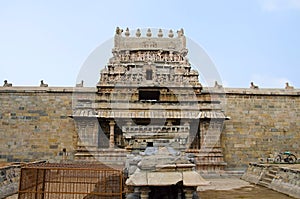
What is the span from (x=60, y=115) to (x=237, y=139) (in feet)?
37.5

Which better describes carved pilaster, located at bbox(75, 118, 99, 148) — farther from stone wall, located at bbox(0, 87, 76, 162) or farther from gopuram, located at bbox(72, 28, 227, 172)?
stone wall, located at bbox(0, 87, 76, 162)

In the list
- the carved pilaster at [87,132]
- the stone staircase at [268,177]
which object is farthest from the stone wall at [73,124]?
the stone staircase at [268,177]

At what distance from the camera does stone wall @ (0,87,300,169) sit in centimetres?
1716

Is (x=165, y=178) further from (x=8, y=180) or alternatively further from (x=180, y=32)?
(x=180, y=32)

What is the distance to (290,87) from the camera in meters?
20.6

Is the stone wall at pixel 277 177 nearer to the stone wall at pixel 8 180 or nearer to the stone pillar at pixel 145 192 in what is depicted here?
the stone pillar at pixel 145 192

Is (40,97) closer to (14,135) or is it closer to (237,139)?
(14,135)

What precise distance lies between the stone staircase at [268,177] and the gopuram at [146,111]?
12.9 ft

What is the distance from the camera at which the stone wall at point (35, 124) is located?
55.9ft

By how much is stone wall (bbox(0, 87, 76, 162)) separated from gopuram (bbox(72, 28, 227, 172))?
1325 millimetres

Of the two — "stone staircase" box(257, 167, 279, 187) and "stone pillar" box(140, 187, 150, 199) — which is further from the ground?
"stone pillar" box(140, 187, 150, 199)

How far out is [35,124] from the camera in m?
17.5

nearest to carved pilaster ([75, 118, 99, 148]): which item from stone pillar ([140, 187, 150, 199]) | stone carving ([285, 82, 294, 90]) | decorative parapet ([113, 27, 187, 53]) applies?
decorative parapet ([113, 27, 187, 53])

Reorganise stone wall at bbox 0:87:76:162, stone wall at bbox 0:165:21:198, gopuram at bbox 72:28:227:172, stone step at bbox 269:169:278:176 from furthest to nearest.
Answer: stone wall at bbox 0:87:76:162 < gopuram at bbox 72:28:227:172 < stone step at bbox 269:169:278:176 < stone wall at bbox 0:165:21:198
